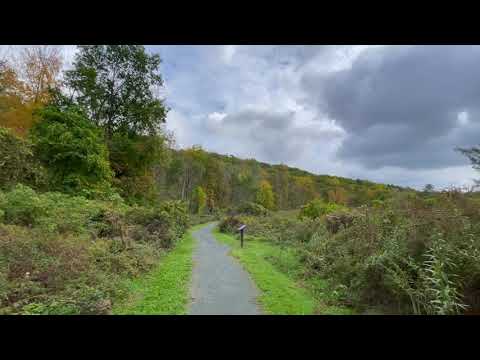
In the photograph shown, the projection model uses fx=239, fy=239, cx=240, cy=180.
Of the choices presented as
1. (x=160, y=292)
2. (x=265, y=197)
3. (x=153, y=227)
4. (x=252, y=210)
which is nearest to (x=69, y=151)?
(x=153, y=227)

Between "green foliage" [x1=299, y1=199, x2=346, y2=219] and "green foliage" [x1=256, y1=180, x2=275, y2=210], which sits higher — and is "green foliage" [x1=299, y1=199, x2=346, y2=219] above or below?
below

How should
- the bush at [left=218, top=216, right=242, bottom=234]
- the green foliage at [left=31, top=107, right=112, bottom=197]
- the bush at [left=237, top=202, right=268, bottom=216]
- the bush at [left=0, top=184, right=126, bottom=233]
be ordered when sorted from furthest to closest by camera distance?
the bush at [left=237, top=202, right=268, bottom=216]
the bush at [left=218, top=216, right=242, bottom=234]
the green foliage at [left=31, top=107, right=112, bottom=197]
the bush at [left=0, top=184, right=126, bottom=233]

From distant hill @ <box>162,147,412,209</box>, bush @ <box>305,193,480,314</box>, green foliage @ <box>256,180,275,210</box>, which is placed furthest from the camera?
green foliage @ <box>256,180,275,210</box>

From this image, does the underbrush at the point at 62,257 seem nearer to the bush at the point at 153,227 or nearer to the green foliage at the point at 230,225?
the bush at the point at 153,227

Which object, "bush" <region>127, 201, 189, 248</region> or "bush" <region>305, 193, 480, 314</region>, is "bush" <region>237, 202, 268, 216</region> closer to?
"bush" <region>127, 201, 189, 248</region>

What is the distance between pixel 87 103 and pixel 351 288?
1991cm

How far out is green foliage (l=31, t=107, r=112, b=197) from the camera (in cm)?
1221

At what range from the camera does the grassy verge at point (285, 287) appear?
182 inches

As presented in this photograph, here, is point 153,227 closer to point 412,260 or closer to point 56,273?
point 56,273

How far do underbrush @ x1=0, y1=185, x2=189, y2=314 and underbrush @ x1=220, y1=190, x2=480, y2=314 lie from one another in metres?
4.99

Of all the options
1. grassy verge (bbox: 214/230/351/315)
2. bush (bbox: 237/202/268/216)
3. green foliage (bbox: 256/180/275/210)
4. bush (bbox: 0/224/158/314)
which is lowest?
grassy verge (bbox: 214/230/351/315)

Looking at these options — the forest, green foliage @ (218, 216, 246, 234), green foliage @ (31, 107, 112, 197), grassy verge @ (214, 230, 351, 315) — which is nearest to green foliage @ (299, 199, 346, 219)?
the forest

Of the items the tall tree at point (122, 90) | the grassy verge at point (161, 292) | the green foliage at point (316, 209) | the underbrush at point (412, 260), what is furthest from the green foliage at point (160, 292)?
the tall tree at point (122, 90)
